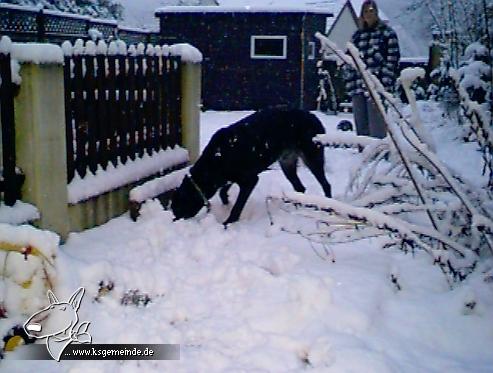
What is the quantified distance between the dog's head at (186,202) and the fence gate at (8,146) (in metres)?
1.56

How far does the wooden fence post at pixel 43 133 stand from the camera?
12.2 feet

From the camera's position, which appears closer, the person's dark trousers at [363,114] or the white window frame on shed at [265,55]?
the person's dark trousers at [363,114]

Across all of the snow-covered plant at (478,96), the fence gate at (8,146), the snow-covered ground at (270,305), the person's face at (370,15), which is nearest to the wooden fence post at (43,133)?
the fence gate at (8,146)

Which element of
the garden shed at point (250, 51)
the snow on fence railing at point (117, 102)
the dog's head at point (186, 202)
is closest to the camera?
the snow on fence railing at point (117, 102)

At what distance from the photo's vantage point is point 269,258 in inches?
153

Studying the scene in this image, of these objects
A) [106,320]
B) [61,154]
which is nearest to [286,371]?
[106,320]

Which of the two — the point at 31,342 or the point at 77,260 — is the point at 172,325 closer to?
the point at 31,342

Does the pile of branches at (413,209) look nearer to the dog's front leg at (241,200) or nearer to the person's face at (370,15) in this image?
the dog's front leg at (241,200)

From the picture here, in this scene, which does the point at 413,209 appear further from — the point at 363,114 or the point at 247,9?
the point at 247,9

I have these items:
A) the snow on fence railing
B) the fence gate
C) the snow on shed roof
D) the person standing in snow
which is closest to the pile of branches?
the fence gate

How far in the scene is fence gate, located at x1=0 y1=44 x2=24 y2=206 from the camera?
143 inches

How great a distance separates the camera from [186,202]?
5070 millimetres

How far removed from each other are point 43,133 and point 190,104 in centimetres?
273

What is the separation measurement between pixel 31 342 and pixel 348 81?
6156 mm
